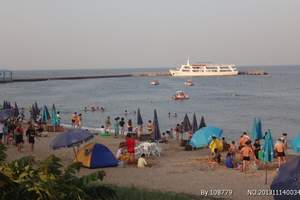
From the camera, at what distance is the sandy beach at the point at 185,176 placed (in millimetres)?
12141

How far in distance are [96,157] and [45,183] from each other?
37.3ft

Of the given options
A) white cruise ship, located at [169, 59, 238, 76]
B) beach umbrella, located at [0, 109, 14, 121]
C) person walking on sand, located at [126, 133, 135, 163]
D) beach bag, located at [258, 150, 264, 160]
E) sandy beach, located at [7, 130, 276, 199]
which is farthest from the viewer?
white cruise ship, located at [169, 59, 238, 76]

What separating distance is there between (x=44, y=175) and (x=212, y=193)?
8.25m

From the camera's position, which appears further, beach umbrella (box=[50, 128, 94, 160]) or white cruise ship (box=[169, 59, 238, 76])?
white cruise ship (box=[169, 59, 238, 76])

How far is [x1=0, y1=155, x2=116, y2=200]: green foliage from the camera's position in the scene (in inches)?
136

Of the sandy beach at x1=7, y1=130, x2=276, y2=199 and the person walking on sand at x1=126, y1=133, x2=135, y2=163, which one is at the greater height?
the person walking on sand at x1=126, y1=133, x2=135, y2=163

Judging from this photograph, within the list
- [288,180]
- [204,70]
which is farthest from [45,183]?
[204,70]

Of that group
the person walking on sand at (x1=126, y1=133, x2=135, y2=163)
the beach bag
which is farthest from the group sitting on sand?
the person walking on sand at (x1=126, y1=133, x2=135, y2=163)

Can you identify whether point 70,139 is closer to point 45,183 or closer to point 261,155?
point 261,155

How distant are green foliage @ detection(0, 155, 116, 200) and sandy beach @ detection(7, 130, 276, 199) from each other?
7.50 m

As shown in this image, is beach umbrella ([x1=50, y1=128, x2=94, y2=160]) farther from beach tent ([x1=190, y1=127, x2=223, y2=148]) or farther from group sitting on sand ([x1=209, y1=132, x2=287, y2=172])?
group sitting on sand ([x1=209, y1=132, x2=287, y2=172])

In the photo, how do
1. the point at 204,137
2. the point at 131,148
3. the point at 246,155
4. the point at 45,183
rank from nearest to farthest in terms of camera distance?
the point at 45,183
the point at 246,155
the point at 131,148
the point at 204,137

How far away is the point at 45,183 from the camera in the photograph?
350 centimetres

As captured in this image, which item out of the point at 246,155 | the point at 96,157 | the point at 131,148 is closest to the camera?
the point at 246,155
